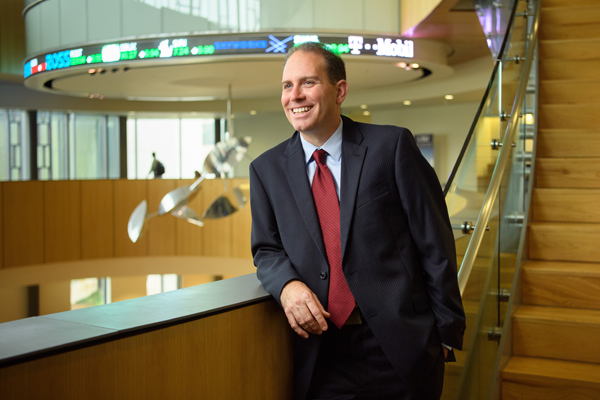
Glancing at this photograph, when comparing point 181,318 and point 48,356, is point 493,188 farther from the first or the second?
point 48,356

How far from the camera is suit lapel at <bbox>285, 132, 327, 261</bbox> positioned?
1727 millimetres

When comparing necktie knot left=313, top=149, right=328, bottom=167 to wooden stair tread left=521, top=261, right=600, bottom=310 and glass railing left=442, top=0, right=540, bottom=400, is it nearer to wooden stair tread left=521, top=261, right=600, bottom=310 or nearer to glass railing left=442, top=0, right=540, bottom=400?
glass railing left=442, top=0, right=540, bottom=400

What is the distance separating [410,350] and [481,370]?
1408 millimetres

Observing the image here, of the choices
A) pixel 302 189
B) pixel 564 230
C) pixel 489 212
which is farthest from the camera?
pixel 564 230

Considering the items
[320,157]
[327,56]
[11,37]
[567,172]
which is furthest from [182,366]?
[11,37]

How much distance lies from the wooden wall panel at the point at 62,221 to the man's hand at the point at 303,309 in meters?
13.0

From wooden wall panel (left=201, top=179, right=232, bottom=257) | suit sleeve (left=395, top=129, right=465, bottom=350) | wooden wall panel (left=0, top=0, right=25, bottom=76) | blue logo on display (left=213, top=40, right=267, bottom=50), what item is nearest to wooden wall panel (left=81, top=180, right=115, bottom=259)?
wooden wall panel (left=201, top=179, right=232, bottom=257)

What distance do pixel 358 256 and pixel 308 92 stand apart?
0.50m

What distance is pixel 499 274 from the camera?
3.24 metres

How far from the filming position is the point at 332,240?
1.73 meters

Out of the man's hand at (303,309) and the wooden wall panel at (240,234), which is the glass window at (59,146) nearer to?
the wooden wall panel at (240,234)

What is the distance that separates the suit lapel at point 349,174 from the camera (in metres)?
1.68

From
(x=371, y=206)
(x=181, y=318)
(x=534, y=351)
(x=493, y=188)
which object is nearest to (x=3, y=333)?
(x=181, y=318)

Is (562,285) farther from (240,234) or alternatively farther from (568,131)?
(240,234)
